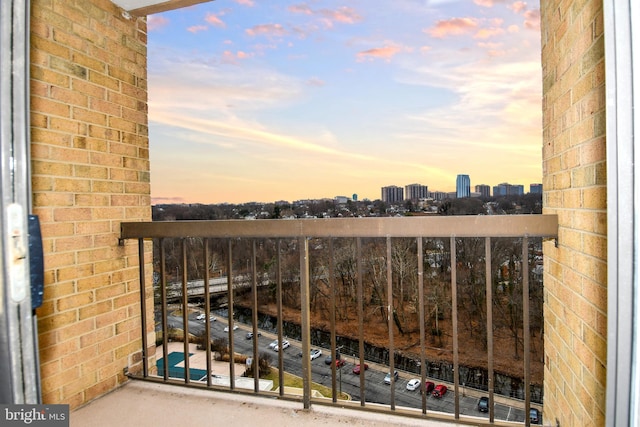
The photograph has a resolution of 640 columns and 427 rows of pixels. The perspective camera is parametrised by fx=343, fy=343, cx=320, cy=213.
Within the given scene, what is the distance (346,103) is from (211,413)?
13.7 metres

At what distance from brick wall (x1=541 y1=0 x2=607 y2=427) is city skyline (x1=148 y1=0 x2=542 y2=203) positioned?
7.13m

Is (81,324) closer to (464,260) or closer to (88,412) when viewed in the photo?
(88,412)

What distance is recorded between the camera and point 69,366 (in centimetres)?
183

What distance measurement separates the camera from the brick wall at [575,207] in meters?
1.06

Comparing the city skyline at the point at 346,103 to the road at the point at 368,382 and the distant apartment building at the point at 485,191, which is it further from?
the road at the point at 368,382

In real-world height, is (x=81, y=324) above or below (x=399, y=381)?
above

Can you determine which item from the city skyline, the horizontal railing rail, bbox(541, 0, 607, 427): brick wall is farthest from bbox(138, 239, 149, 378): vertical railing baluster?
the city skyline

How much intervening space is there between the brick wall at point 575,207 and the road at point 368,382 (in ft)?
44.0

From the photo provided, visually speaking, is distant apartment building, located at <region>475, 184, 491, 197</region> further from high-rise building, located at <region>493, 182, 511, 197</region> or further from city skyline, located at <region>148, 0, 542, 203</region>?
city skyline, located at <region>148, 0, 542, 203</region>

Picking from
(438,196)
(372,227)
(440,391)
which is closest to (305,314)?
(372,227)

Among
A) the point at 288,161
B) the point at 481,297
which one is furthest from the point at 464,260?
the point at 288,161

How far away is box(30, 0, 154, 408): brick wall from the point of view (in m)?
1.72

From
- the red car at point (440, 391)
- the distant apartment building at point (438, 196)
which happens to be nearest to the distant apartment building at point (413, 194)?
the distant apartment building at point (438, 196)

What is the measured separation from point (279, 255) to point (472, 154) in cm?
1249
